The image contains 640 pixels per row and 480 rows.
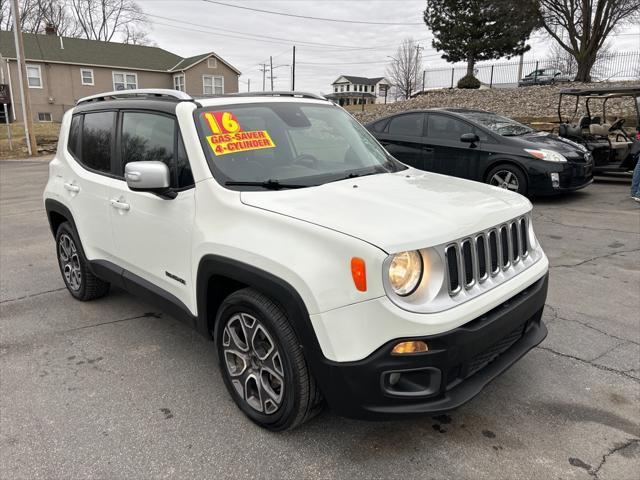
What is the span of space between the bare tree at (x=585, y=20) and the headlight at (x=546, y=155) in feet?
53.0

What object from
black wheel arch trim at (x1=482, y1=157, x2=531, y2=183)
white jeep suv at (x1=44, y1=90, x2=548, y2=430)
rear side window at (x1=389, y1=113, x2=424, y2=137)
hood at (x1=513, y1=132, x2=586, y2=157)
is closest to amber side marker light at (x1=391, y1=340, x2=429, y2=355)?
white jeep suv at (x1=44, y1=90, x2=548, y2=430)

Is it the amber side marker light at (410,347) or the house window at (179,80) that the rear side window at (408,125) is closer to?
the amber side marker light at (410,347)

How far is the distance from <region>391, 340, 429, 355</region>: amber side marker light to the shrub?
Answer: 2690 cm

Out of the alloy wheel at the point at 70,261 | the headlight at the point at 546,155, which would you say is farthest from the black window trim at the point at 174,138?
the headlight at the point at 546,155

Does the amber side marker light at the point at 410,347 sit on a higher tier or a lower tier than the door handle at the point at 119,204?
lower

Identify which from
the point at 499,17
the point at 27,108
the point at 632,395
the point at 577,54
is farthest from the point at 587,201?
the point at 27,108

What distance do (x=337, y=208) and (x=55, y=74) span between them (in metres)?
40.8

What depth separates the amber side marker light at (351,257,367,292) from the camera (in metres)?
2.17

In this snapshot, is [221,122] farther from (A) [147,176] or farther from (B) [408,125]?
(B) [408,125]

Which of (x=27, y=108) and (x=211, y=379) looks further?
(x=27, y=108)

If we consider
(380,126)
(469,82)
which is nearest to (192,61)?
(469,82)

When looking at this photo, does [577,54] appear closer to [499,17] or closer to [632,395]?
[499,17]

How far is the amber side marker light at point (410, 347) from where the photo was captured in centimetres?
219

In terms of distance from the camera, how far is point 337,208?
8.27 ft
